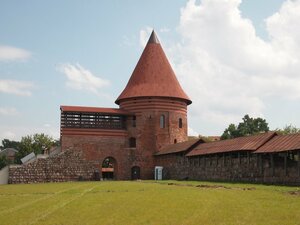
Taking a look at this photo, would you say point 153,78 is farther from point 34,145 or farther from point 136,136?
point 34,145

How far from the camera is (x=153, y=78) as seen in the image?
145ft

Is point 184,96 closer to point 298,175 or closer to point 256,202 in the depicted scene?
point 298,175

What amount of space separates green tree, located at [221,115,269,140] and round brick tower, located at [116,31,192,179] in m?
11.1

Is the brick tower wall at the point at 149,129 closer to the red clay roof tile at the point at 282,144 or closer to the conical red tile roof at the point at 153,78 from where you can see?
the conical red tile roof at the point at 153,78

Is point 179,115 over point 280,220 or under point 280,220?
over

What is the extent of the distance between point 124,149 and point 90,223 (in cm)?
3187

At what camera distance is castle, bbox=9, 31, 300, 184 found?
123 ft

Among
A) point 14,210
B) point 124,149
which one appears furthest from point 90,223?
point 124,149

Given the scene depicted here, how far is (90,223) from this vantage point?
33.5ft

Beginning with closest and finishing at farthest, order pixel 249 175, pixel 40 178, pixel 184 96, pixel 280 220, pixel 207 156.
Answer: pixel 280 220 < pixel 249 175 < pixel 207 156 < pixel 40 178 < pixel 184 96

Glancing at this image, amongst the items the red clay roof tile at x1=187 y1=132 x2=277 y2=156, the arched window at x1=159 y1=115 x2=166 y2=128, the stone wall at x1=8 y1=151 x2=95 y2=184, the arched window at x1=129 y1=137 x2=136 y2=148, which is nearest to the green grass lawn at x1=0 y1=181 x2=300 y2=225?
the red clay roof tile at x1=187 y1=132 x2=277 y2=156

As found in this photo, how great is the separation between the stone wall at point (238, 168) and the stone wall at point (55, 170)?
286 inches

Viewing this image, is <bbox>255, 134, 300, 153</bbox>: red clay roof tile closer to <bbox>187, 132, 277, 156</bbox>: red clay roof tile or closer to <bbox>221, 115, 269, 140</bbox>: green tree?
<bbox>187, 132, 277, 156</bbox>: red clay roof tile

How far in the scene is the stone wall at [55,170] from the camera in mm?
37500
